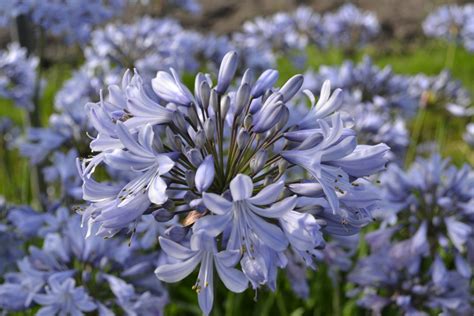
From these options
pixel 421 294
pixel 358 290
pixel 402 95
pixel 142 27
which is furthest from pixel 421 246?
pixel 142 27

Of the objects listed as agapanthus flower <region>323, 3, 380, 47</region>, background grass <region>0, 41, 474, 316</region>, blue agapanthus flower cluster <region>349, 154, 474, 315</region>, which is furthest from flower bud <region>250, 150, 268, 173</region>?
agapanthus flower <region>323, 3, 380, 47</region>

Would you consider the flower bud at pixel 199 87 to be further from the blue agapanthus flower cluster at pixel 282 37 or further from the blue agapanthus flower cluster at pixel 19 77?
the blue agapanthus flower cluster at pixel 282 37

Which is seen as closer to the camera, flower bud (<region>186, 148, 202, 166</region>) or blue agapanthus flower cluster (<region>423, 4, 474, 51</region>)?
flower bud (<region>186, 148, 202, 166</region>)

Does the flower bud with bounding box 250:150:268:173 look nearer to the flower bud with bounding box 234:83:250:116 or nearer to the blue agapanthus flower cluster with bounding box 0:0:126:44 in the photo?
the flower bud with bounding box 234:83:250:116

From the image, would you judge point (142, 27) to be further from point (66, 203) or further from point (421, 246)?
point (421, 246)

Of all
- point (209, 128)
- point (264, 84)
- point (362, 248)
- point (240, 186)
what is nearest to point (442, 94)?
point (362, 248)

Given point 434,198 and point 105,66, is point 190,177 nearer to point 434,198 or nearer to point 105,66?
point 434,198

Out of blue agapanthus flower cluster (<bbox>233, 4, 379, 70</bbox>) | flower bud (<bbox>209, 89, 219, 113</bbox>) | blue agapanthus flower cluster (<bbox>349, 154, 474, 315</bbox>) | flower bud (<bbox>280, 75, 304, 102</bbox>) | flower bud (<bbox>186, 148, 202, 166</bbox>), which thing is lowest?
blue agapanthus flower cluster (<bbox>233, 4, 379, 70</bbox>)
